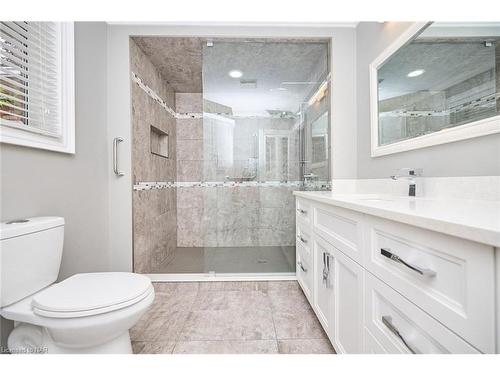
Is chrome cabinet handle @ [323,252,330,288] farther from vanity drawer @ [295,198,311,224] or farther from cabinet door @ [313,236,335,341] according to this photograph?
vanity drawer @ [295,198,311,224]

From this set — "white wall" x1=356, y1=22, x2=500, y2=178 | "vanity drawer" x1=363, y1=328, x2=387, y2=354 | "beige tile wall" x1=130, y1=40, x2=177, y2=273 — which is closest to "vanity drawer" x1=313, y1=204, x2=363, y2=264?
"vanity drawer" x1=363, y1=328, x2=387, y2=354

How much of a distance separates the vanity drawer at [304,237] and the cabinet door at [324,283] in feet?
0.46

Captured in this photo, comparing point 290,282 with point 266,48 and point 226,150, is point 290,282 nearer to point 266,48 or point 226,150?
point 226,150

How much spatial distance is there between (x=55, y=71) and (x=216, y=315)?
1.89 metres

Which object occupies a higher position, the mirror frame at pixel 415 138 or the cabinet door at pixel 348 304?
the mirror frame at pixel 415 138

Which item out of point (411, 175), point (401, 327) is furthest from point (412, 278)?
point (411, 175)

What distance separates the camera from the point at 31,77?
1345mm

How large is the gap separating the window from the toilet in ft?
1.66

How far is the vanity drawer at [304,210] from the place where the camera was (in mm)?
1663

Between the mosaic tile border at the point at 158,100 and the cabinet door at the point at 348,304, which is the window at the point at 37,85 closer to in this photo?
the mosaic tile border at the point at 158,100

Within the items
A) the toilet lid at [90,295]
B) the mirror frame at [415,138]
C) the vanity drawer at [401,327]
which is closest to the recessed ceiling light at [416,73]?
the mirror frame at [415,138]

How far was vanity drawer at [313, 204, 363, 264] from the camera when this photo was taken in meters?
0.95

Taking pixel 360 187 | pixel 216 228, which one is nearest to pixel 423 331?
pixel 360 187
